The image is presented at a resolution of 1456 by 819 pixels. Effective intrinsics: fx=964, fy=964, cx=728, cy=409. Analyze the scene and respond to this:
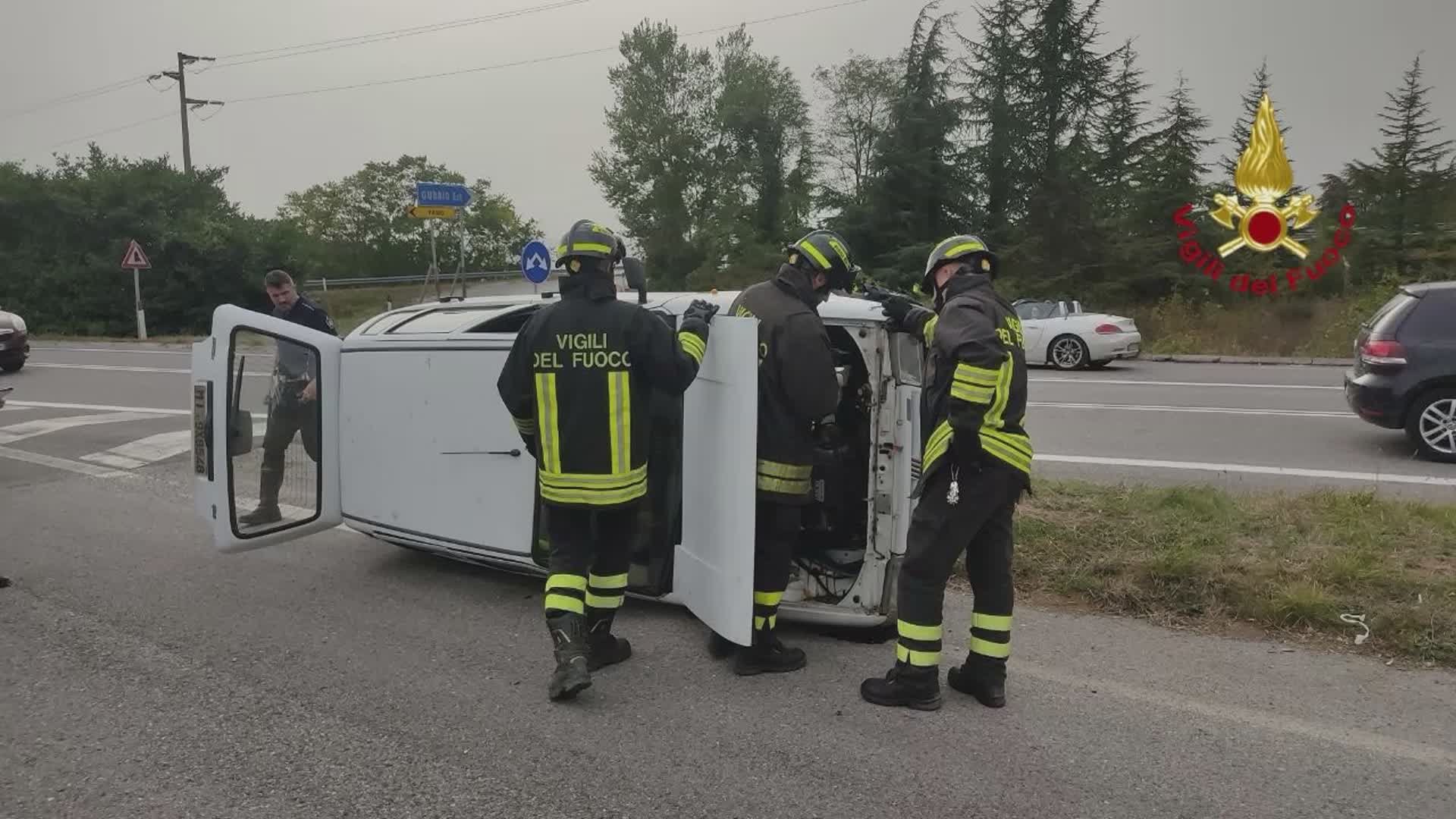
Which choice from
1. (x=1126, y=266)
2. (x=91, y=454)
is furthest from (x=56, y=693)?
(x=1126, y=266)

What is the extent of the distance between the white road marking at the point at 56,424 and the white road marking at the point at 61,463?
2.35 feet

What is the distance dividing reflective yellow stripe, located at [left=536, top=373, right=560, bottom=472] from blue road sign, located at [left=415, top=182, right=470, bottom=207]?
30.9 ft

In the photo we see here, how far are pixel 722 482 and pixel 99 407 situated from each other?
37.5ft

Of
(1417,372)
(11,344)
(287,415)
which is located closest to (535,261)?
(11,344)

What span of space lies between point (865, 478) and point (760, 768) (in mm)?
1697

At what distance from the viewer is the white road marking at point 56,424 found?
10102mm

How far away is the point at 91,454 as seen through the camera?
29.5 ft

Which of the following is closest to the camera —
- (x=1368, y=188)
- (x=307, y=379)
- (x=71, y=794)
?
(x=71, y=794)

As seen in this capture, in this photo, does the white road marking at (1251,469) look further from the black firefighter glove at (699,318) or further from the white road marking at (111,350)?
the white road marking at (111,350)

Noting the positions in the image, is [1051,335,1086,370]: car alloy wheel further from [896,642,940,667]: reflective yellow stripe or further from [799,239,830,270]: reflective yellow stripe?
[896,642,940,667]: reflective yellow stripe

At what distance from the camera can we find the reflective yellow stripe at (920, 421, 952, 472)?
11.4 feet

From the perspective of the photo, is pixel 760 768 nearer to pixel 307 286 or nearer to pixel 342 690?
pixel 342 690

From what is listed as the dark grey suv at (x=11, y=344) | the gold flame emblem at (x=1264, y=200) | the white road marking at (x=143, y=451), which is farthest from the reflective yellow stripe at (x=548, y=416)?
the gold flame emblem at (x=1264, y=200)

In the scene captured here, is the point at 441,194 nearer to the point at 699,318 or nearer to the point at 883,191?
the point at 699,318
